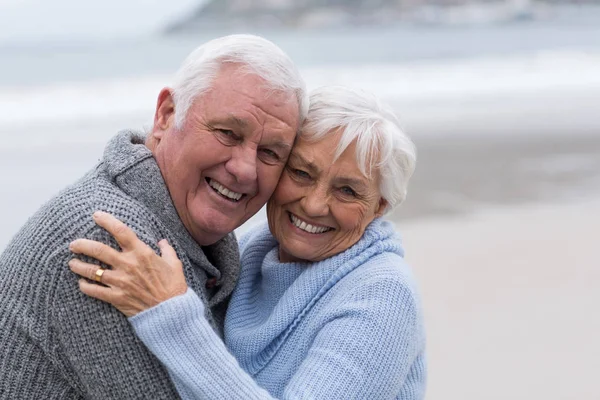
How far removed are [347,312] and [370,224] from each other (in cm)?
39

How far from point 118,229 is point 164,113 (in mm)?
478

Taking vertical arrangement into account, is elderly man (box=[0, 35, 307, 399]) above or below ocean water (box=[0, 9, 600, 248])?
above

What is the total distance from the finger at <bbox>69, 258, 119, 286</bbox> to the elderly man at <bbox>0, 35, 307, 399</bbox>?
0.03 m

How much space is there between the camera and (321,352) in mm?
2172

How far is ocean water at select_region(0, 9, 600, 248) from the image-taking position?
10055 millimetres

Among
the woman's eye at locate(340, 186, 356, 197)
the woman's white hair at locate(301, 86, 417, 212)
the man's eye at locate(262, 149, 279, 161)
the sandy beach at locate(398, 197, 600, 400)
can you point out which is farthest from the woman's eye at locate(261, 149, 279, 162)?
the sandy beach at locate(398, 197, 600, 400)

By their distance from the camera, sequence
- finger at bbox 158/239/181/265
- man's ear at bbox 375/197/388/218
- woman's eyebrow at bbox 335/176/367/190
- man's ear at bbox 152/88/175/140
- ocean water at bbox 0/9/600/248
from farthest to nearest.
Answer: ocean water at bbox 0/9/600/248 → man's ear at bbox 375/197/388/218 → woman's eyebrow at bbox 335/176/367/190 → man's ear at bbox 152/88/175/140 → finger at bbox 158/239/181/265

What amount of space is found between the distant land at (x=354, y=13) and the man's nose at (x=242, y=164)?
28.9 metres

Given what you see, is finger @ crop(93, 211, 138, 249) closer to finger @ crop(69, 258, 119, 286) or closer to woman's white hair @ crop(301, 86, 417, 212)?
finger @ crop(69, 258, 119, 286)

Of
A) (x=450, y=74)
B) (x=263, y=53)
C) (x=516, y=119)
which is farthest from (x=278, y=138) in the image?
(x=450, y=74)

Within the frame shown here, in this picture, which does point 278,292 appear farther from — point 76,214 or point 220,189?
point 76,214

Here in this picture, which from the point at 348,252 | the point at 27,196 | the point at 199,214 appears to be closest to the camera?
the point at 199,214

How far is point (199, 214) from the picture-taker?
7.57ft

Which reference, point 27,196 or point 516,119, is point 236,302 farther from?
point 516,119
